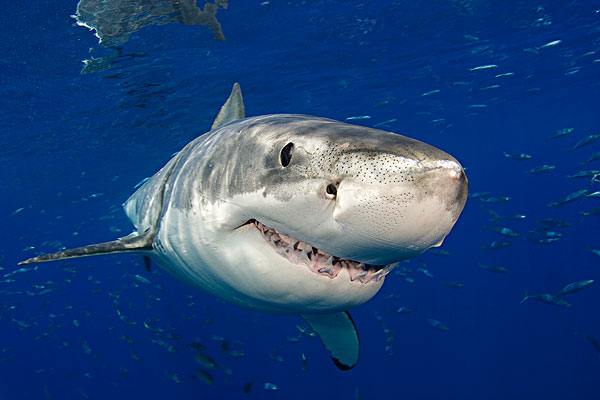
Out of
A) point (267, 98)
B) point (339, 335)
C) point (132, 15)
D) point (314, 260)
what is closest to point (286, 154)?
point (314, 260)

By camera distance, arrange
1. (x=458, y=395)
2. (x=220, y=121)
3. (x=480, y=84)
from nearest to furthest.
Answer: (x=220, y=121) < (x=480, y=84) < (x=458, y=395)

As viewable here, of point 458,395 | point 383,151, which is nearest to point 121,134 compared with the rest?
point 383,151

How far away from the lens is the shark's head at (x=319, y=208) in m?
1.60

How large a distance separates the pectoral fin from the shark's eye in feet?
7.42

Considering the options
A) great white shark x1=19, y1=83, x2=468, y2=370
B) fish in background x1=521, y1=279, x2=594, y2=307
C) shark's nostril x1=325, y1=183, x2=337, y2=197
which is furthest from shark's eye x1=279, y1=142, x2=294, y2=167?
fish in background x1=521, y1=279, x2=594, y2=307

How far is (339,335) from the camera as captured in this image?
4273mm

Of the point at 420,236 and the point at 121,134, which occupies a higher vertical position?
the point at 420,236

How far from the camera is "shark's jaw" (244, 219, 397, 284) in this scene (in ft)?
7.08

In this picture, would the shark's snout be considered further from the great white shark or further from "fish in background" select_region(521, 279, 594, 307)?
"fish in background" select_region(521, 279, 594, 307)

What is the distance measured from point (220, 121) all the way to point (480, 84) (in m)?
21.2

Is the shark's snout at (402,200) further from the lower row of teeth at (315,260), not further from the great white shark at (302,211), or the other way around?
the lower row of teeth at (315,260)

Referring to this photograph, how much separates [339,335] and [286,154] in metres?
2.68

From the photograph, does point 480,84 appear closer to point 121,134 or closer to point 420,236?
point 121,134

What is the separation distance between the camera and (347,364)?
4.45 meters
